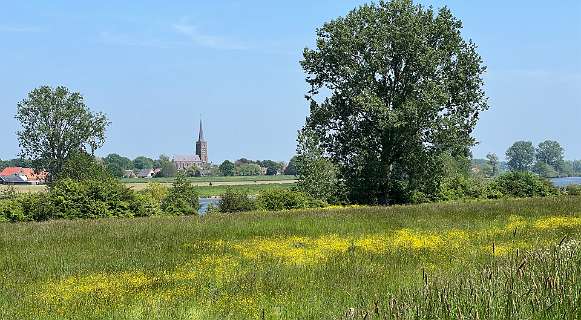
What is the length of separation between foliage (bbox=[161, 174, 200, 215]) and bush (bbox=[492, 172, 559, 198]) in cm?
2259

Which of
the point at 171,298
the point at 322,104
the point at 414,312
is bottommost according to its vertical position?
the point at 171,298

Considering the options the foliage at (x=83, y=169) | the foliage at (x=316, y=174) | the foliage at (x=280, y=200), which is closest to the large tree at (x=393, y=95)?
the foliage at (x=316, y=174)

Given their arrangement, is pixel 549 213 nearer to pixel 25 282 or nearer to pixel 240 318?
pixel 240 318

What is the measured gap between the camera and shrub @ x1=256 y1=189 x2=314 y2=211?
104 ft

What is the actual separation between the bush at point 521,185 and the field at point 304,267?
73.9ft

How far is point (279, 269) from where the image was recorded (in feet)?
35.8

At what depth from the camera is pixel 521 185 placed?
42.2 meters

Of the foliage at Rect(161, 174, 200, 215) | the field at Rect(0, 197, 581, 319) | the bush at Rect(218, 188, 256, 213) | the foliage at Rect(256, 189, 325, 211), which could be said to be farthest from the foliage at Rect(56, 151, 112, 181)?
the field at Rect(0, 197, 581, 319)

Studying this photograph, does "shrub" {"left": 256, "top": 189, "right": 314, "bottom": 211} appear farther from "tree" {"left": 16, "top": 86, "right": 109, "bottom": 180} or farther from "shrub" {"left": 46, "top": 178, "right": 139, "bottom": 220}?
"tree" {"left": 16, "top": 86, "right": 109, "bottom": 180}

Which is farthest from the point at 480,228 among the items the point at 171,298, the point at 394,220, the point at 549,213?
the point at 171,298

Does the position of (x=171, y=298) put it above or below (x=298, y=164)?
below

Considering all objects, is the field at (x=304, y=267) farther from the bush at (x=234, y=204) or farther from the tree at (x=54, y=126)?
the tree at (x=54, y=126)

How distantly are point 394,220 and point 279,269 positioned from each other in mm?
8514

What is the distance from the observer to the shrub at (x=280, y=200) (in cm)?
3162
